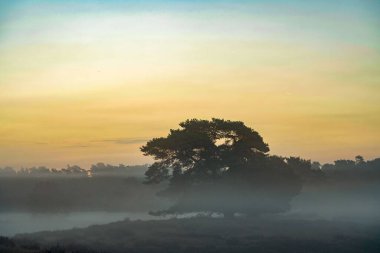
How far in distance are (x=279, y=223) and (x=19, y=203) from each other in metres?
76.4

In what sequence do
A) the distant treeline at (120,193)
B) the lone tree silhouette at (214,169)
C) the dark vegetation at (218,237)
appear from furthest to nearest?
1. the distant treeline at (120,193)
2. the lone tree silhouette at (214,169)
3. the dark vegetation at (218,237)

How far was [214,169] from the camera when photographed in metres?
62.4

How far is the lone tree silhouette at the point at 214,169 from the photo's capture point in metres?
61.4

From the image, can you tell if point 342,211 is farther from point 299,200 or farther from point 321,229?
point 321,229

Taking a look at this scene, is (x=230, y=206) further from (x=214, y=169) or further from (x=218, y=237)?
(x=218, y=237)

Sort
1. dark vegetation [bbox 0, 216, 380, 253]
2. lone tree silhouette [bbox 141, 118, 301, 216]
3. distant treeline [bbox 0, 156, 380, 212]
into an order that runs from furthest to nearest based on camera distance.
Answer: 1. distant treeline [bbox 0, 156, 380, 212]
2. lone tree silhouette [bbox 141, 118, 301, 216]
3. dark vegetation [bbox 0, 216, 380, 253]

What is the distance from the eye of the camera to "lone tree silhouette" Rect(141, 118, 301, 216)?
201ft

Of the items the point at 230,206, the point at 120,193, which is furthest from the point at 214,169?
the point at 120,193

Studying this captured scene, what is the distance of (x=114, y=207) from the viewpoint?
118625 millimetres

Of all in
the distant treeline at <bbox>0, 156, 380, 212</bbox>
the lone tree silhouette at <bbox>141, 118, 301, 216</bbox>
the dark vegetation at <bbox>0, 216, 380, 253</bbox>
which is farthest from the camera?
the distant treeline at <bbox>0, 156, 380, 212</bbox>

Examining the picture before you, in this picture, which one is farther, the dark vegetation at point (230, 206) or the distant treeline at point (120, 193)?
the distant treeline at point (120, 193)

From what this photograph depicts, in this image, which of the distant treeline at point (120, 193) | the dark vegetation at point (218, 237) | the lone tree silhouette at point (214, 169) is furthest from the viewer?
the distant treeline at point (120, 193)

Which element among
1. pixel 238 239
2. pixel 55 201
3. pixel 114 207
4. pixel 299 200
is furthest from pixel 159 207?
pixel 238 239

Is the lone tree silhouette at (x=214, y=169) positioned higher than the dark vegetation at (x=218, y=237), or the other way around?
the lone tree silhouette at (x=214, y=169)
